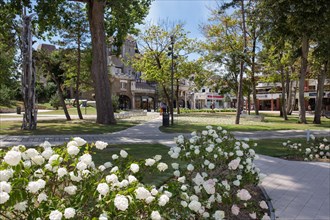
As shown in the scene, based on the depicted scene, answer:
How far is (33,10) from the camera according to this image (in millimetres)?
18266

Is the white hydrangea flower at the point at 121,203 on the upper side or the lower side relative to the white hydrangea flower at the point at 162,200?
upper

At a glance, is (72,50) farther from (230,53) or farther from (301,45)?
(301,45)

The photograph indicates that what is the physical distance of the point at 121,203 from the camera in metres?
2.12

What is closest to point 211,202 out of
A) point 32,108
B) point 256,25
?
point 32,108

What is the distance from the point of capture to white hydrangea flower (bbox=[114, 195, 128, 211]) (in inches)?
82.5

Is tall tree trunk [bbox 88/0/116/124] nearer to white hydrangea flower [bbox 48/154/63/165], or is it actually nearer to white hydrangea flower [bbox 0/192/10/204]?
white hydrangea flower [bbox 48/154/63/165]

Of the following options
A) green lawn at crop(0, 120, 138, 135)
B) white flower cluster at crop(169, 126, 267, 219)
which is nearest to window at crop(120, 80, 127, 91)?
green lawn at crop(0, 120, 138, 135)

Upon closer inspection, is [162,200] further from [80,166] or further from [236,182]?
[236,182]

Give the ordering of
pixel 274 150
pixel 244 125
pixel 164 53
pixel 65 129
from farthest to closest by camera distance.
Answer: pixel 164 53 < pixel 244 125 < pixel 65 129 < pixel 274 150

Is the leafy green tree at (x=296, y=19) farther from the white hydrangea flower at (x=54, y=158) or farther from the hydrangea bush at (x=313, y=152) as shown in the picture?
the white hydrangea flower at (x=54, y=158)

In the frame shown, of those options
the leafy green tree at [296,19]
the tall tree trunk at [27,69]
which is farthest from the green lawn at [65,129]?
the leafy green tree at [296,19]

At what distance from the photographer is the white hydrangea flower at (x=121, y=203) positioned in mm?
2096

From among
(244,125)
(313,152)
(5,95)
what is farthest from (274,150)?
(5,95)

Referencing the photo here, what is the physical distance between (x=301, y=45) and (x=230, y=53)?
9.56 m
